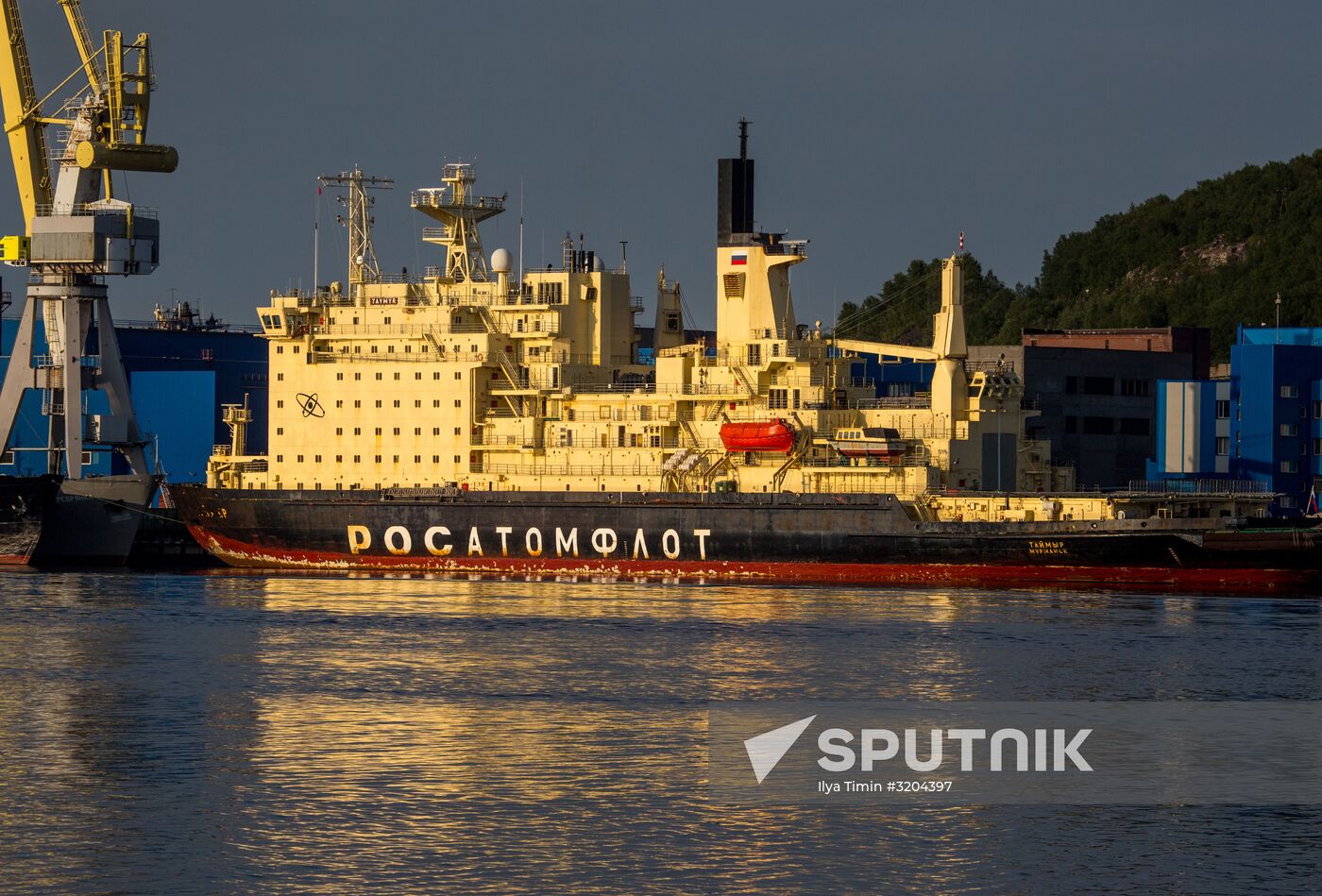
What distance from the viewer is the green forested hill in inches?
4161

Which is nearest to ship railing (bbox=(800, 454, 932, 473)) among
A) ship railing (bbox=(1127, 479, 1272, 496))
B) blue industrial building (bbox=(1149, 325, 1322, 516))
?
ship railing (bbox=(1127, 479, 1272, 496))

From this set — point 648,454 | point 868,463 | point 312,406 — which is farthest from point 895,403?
point 312,406

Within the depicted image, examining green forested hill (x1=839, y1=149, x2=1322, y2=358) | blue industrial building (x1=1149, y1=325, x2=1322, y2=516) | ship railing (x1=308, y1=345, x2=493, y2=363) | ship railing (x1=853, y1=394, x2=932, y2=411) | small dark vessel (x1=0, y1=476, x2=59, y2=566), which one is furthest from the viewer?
green forested hill (x1=839, y1=149, x2=1322, y2=358)

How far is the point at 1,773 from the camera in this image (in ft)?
85.9

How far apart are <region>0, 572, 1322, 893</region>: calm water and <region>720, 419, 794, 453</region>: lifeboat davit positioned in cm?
475

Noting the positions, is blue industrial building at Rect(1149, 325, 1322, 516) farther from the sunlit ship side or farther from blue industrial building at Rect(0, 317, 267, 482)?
blue industrial building at Rect(0, 317, 267, 482)

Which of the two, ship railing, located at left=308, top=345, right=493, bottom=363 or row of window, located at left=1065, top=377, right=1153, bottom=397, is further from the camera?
row of window, located at left=1065, top=377, right=1153, bottom=397

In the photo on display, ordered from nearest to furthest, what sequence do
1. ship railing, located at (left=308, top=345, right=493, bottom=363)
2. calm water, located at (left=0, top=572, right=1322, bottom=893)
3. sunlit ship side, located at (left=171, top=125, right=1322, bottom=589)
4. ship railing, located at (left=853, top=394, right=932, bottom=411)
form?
calm water, located at (left=0, top=572, right=1322, bottom=893), sunlit ship side, located at (left=171, top=125, right=1322, bottom=589), ship railing, located at (left=853, top=394, right=932, bottom=411), ship railing, located at (left=308, top=345, right=493, bottom=363)

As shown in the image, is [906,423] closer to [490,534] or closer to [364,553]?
[490,534]

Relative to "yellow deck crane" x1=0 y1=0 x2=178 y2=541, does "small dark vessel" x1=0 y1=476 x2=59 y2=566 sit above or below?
below

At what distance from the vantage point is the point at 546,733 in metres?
29.0

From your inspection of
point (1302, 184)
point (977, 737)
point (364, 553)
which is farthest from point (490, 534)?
point (1302, 184)

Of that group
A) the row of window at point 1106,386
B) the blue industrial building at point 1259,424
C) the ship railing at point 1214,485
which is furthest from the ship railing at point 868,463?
the row of window at point 1106,386

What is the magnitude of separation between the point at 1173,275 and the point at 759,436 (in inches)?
2971
